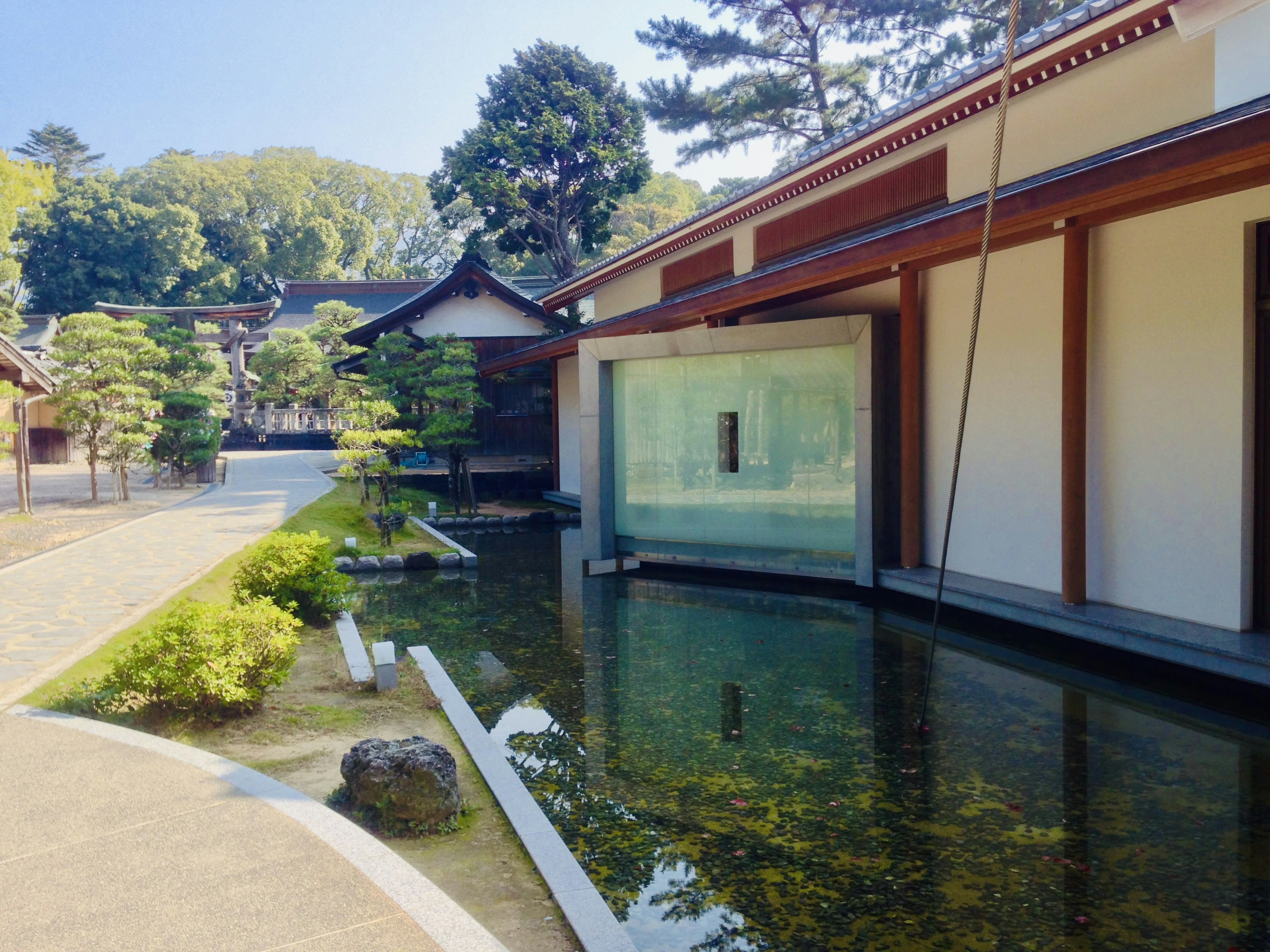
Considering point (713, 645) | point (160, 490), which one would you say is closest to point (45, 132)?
point (160, 490)

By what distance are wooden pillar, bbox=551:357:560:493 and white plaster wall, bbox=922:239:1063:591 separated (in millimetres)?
12792

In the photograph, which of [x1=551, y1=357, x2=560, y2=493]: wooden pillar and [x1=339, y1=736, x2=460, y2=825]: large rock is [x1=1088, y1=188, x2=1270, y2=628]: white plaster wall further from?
[x1=551, y1=357, x2=560, y2=493]: wooden pillar

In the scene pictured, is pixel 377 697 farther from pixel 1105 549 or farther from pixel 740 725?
pixel 1105 549

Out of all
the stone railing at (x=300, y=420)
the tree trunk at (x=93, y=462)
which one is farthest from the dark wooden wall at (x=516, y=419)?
the stone railing at (x=300, y=420)

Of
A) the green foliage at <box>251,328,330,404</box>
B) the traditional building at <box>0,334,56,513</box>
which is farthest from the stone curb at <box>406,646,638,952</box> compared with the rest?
the green foliage at <box>251,328,330,404</box>

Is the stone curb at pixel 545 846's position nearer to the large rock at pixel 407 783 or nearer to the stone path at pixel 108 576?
the large rock at pixel 407 783

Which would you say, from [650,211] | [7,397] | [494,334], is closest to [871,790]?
→ [7,397]

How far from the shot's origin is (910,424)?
10.0 m

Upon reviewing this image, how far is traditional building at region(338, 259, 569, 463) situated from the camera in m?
24.9

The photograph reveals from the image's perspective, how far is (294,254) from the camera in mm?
50625

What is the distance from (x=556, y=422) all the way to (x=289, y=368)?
16.2m

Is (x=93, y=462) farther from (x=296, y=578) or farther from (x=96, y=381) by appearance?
(x=296, y=578)

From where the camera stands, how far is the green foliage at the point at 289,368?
1339 inches

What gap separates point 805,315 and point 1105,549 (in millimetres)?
5721
